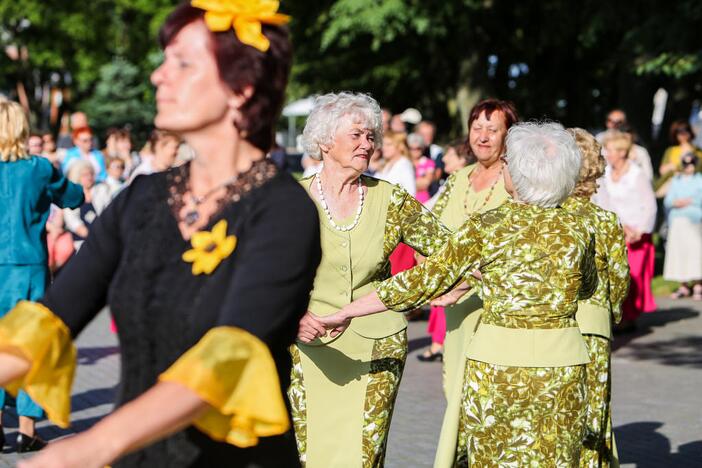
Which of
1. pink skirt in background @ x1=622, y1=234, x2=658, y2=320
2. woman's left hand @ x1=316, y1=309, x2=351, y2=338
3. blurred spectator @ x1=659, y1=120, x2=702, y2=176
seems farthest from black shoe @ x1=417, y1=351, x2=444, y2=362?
woman's left hand @ x1=316, y1=309, x2=351, y2=338

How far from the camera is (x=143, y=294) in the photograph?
244cm

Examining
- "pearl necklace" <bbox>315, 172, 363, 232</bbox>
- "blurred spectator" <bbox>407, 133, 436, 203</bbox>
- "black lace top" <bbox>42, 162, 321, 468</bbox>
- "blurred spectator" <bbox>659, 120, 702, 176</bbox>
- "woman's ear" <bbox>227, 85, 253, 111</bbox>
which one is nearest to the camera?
"black lace top" <bbox>42, 162, 321, 468</bbox>

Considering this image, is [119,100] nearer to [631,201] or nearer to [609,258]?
[631,201]

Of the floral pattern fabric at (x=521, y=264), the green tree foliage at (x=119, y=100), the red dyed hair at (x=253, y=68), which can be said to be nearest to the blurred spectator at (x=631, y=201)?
the floral pattern fabric at (x=521, y=264)

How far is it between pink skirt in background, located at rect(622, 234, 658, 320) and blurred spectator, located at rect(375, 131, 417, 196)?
2.40 m

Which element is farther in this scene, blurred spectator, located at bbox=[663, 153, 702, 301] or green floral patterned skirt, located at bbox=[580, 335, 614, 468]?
blurred spectator, located at bbox=[663, 153, 702, 301]

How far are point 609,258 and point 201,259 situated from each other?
3.43 meters

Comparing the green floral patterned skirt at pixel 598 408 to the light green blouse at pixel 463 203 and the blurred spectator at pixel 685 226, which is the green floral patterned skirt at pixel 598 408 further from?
the blurred spectator at pixel 685 226

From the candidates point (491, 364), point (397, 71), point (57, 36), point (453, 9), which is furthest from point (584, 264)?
point (57, 36)

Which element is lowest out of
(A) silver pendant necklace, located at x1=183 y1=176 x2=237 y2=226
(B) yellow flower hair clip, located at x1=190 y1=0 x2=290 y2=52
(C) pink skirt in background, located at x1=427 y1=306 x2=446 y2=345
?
(C) pink skirt in background, located at x1=427 y1=306 x2=446 y2=345

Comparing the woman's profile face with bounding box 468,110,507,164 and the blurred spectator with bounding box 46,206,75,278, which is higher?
the woman's profile face with bounding box 468,110,507,164

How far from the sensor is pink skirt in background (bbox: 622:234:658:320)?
485 inches

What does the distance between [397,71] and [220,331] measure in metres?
28.4

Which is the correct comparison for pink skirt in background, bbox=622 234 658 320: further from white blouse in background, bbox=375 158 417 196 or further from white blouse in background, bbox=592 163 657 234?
white blouse in background, bbox=375 158 417 196
